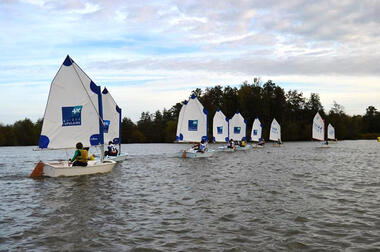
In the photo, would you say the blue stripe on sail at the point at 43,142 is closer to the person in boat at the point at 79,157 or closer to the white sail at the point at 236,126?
the person in boat at the point at 79,157

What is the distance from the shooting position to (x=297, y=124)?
125m

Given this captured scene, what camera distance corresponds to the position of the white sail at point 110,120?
118 feet

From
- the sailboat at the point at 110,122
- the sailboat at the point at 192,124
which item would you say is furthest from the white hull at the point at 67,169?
the sailboat at the point at 192,124

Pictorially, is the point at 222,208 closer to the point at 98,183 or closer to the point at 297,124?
the point at 98,183

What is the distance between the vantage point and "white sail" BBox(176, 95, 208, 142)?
4066 cm

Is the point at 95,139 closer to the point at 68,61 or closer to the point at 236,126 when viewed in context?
the point at 68,61

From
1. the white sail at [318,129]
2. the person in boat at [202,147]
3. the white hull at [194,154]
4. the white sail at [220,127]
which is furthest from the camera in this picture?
the white sail at [318,129]

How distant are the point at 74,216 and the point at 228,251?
6.27 meters

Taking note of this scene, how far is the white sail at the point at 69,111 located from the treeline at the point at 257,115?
8942 centimetres

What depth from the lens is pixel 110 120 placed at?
36219mm

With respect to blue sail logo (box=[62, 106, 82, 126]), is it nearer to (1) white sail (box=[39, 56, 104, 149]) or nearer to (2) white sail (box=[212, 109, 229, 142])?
(1) white sail (box=[39, 56, 104, 149])

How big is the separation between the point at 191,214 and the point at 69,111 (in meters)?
13.9

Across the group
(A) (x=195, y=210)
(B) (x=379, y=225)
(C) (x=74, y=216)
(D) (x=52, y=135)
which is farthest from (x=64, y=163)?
(B) (x=379, y=225)

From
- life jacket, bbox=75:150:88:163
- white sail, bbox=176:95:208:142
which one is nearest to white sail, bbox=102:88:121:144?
white sail, bbox=176:95:208:142
